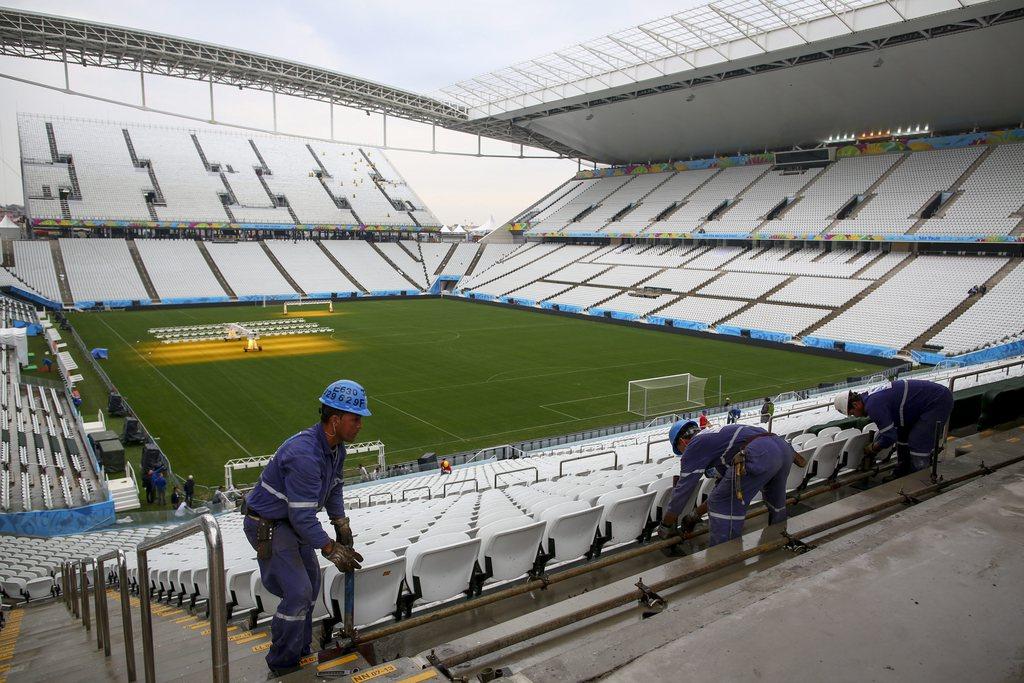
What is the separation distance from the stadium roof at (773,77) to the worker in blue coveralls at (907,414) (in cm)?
3430

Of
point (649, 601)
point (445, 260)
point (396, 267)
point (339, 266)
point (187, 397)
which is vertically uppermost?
point (445, 260)

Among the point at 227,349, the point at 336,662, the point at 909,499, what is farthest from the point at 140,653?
the point at 227,349

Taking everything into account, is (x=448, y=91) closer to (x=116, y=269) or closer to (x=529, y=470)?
(x=116, y=269)

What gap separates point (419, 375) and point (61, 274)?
128 feet

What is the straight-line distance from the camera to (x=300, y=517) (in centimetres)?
369

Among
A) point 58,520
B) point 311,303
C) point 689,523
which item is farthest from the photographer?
point 311,303

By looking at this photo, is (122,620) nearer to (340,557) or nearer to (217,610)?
(340,557)

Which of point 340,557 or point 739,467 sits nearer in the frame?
point 340,557

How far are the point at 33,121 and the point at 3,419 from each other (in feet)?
207

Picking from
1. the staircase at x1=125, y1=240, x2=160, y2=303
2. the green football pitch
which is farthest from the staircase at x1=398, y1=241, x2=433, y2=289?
the staircase at x1=125, y1=240, x2=160, y2=303

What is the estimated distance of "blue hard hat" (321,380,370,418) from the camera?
384cm

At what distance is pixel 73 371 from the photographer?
90.5 ft

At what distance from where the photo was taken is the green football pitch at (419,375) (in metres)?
21.6

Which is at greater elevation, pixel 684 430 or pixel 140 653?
pixel 684 430
